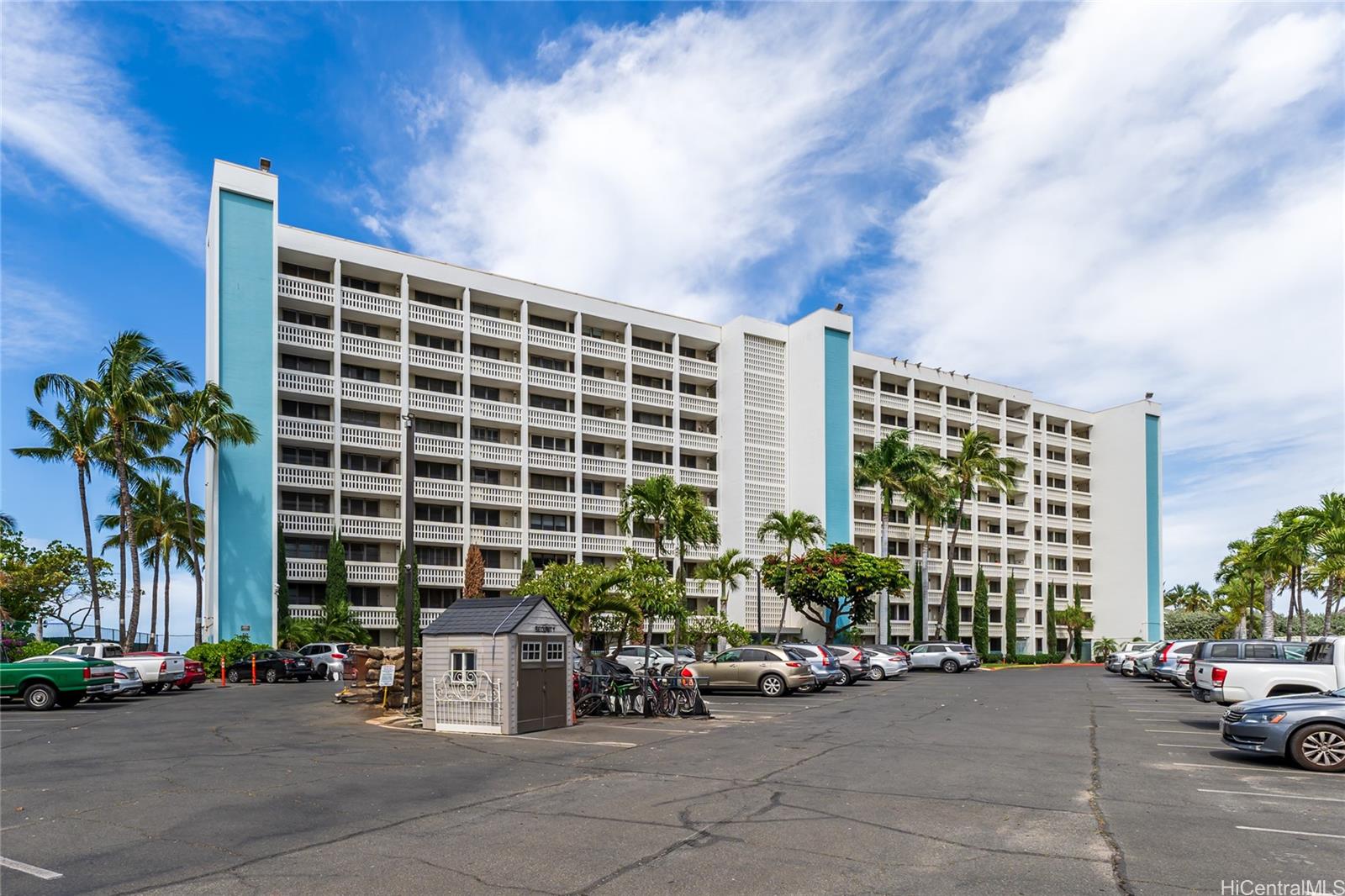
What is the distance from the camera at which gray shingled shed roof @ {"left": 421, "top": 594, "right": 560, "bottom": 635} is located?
64.7 feet

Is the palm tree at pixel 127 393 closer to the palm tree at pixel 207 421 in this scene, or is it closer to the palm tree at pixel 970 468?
the palm tree at pixel 207 421

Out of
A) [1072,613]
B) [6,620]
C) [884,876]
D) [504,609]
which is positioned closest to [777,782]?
[884,876]

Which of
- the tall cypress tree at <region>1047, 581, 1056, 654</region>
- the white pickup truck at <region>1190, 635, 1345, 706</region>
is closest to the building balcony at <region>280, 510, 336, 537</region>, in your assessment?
the white pickup truck at <region>1190, 635, 1345, 706</region>

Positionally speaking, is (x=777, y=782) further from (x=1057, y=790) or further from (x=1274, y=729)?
(x=1274, y=729)

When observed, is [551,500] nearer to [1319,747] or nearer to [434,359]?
[434,359]

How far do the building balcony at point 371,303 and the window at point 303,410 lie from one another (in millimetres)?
5342

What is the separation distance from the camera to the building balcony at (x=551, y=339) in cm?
5694

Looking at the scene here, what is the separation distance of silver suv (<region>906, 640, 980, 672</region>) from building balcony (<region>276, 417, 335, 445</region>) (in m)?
31.3

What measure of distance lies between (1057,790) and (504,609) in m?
11.4

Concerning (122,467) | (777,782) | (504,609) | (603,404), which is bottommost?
(777,782)

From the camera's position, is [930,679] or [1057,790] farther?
[930,679]

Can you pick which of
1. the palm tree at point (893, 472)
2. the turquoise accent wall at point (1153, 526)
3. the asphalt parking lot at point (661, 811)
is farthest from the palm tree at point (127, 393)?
the turquoise accent wall at point (1153, 526)

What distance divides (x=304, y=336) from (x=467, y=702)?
3484cm

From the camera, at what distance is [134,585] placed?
1763 inches
